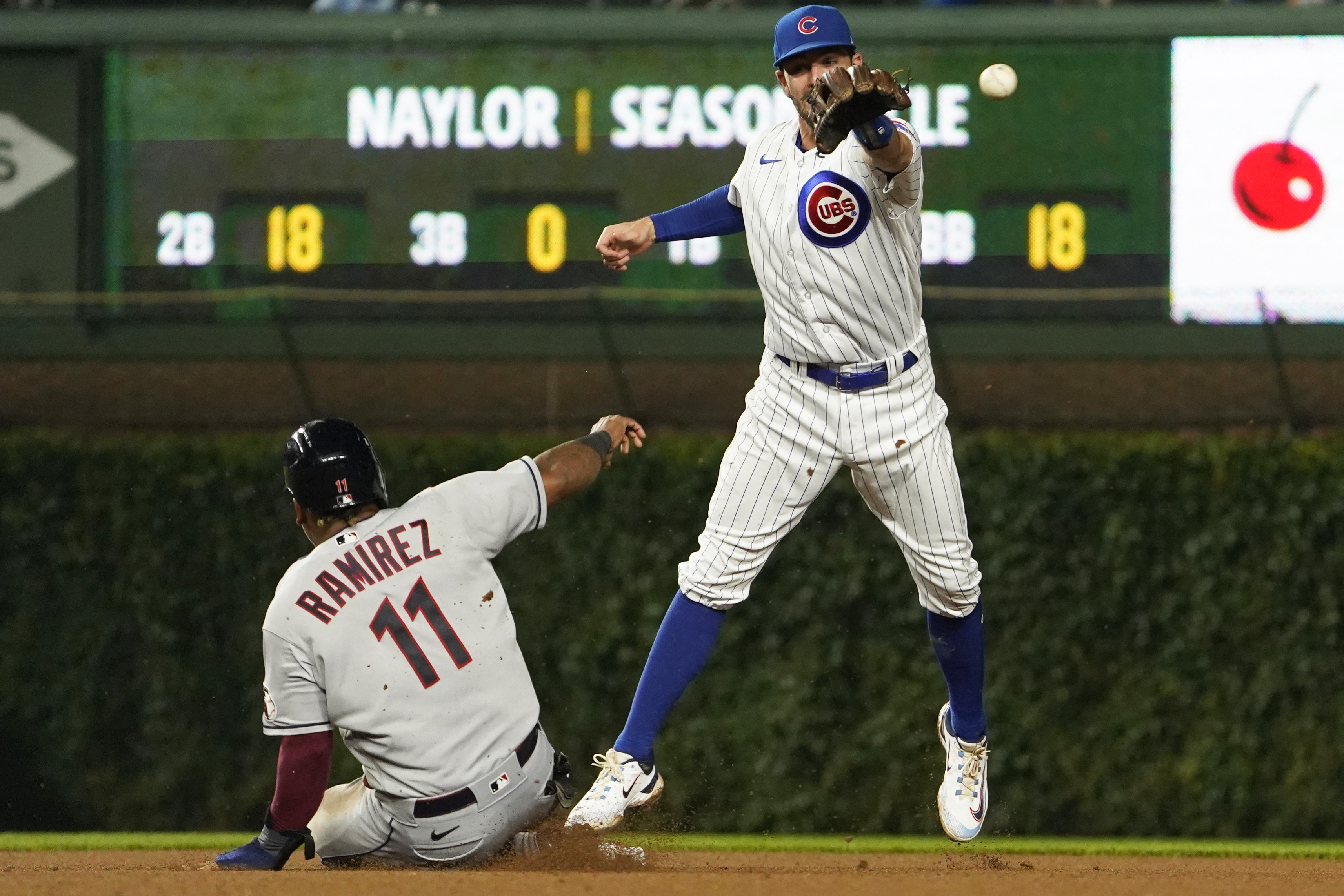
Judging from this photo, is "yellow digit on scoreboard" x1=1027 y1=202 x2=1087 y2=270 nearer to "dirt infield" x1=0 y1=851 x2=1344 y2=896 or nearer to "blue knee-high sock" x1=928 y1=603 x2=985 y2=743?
"dirt infield" x1=0 y1=851 x2=1344 y2=896

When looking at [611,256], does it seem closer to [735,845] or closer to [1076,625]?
[735,845]

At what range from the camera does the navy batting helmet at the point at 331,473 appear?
3646mm

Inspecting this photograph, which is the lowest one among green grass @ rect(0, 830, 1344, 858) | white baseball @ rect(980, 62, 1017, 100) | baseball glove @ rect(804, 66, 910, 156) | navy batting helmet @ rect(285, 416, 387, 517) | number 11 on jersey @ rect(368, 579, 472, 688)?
green grass @ rect(0, 830, 1344, 858)

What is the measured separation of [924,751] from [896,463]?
3207 mm

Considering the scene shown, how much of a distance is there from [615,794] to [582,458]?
2.64ft

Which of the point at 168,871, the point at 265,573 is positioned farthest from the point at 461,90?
the point at 168,871

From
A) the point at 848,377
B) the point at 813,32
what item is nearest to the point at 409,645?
the point at 848,377

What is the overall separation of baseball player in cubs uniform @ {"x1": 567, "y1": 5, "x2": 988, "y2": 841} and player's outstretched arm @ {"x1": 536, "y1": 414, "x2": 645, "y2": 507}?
13.3 inches

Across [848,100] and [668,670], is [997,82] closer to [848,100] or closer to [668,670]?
[848,100]

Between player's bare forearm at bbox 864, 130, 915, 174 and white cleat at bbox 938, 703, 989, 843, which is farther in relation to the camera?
white cleat at bbox 938, 703, 989, 843

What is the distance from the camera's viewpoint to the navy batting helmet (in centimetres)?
365

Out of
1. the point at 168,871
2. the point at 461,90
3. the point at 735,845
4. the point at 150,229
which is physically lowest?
the point at 735,845

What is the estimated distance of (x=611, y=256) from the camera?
3855 millimetres

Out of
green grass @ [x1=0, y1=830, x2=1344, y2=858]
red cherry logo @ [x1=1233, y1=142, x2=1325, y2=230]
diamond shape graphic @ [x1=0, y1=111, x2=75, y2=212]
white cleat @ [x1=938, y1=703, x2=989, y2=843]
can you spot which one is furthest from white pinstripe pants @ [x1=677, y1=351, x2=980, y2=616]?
diamond shape graphic @ [x1=0, y1=111, x2=75, y2=212]
